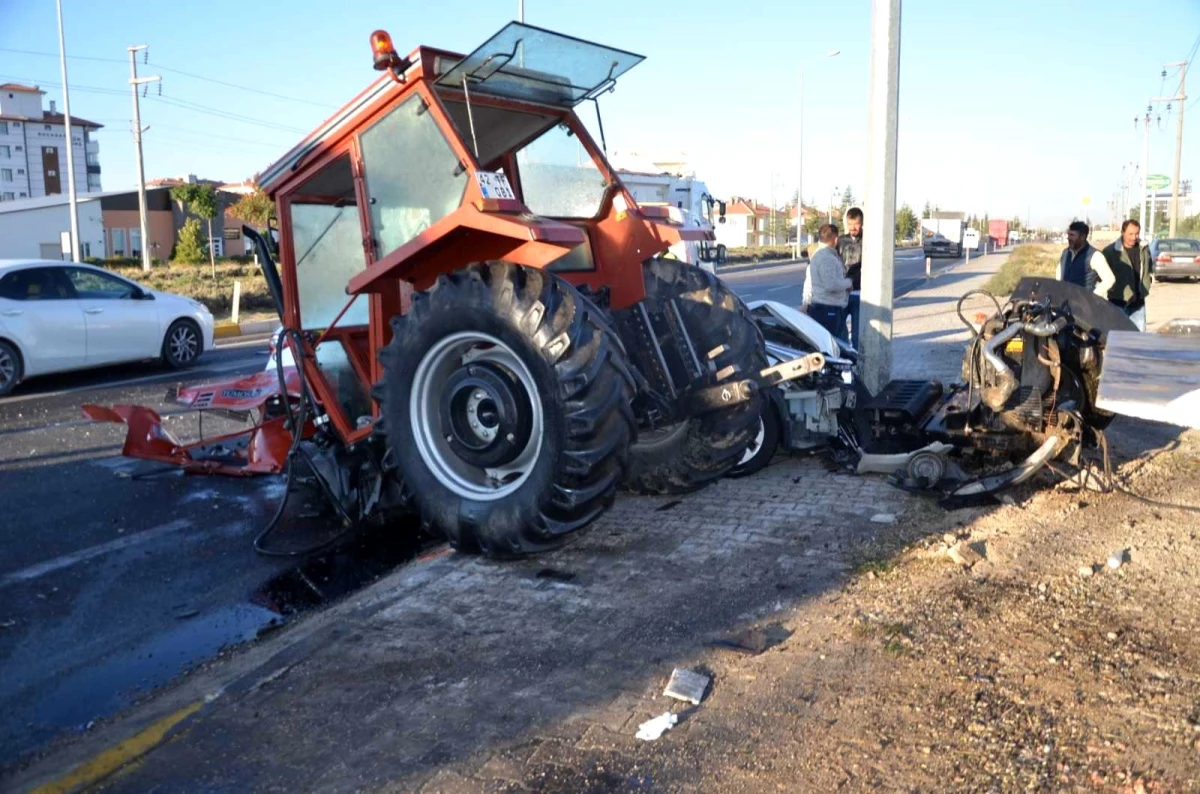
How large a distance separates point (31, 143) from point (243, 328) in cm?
9155

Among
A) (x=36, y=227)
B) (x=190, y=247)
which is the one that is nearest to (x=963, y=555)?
(x=190, y=247)

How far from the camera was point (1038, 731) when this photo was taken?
3121 mm

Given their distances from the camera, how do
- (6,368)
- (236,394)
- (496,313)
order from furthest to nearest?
(6,368) < (236,394) < (496,313)

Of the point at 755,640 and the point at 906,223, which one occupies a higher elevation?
the point at 906,223

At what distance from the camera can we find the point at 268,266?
5980mm

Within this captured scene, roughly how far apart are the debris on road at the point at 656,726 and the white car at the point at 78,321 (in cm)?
1069

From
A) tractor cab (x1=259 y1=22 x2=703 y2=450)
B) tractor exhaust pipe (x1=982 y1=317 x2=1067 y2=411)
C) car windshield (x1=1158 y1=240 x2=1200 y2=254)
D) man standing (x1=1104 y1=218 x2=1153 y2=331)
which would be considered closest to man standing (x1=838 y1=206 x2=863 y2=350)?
man standing (x1=1104 y1=218 x2=1153 y2=331)

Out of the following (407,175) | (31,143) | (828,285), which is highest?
(31,143)

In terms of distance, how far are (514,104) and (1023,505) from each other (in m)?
3.66

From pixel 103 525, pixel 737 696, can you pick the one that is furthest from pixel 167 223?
pixel 737 696

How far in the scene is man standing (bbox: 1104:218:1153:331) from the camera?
944 cm

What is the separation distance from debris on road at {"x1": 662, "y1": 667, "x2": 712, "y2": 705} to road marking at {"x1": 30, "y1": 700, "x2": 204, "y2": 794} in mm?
1708

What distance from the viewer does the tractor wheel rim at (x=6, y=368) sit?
11375 mm

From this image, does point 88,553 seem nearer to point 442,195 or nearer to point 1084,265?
point 442,195
